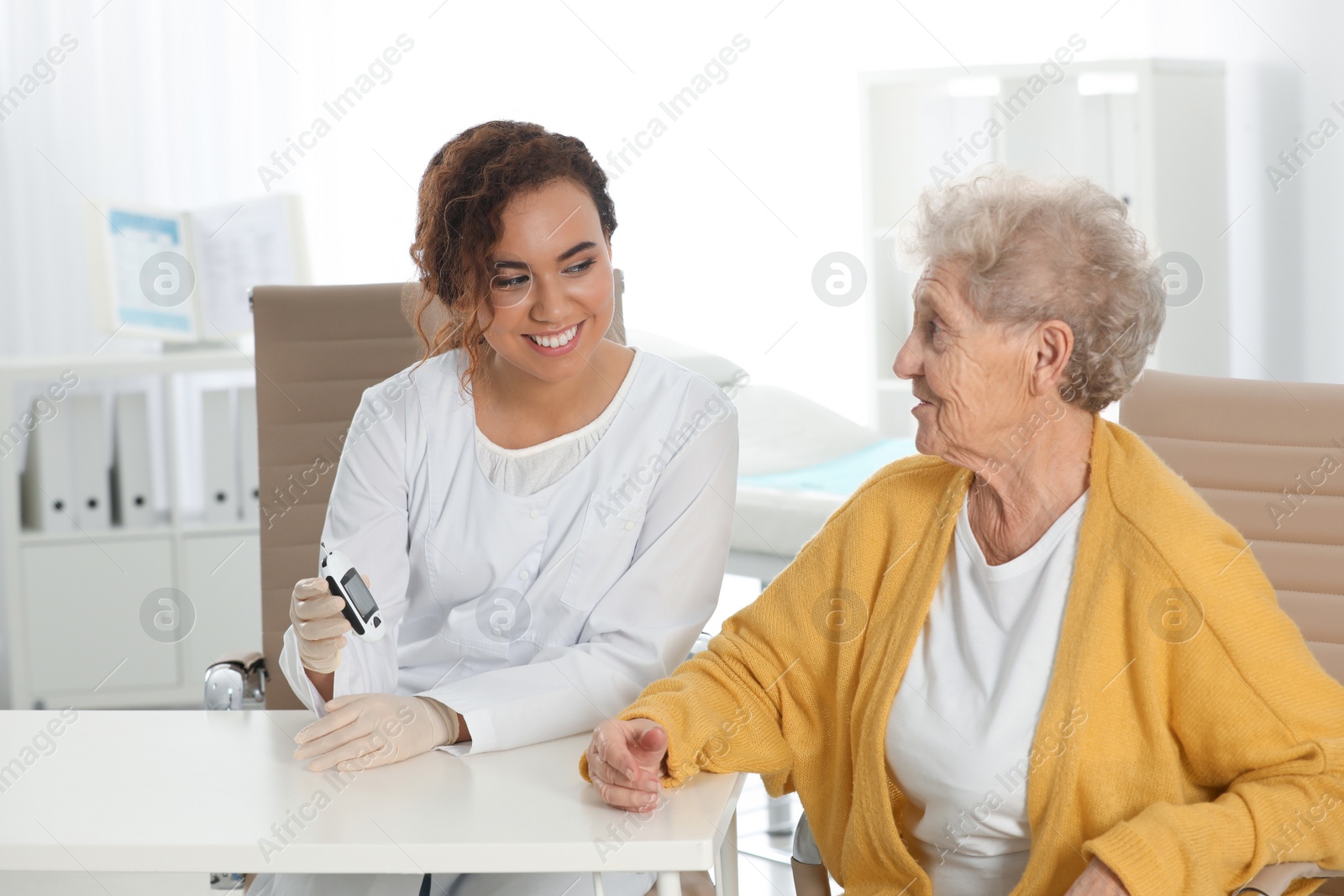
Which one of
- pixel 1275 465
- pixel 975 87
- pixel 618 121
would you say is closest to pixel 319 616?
pixel 1275 465

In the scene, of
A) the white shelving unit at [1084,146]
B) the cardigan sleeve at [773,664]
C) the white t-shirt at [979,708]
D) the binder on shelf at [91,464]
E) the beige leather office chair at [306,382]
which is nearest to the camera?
the white t-shirt at [979,708]

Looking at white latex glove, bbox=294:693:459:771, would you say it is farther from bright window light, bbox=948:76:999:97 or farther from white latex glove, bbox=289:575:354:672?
bright window light, bbox=948:76:999:97

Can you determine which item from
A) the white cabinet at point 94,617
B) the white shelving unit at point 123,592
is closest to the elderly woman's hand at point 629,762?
the white shelving unit at point 123,592

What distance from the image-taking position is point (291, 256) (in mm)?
4012

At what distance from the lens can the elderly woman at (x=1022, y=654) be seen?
1.21m

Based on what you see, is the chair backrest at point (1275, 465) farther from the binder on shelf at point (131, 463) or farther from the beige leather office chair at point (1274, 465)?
the binder on shelf at point (131, 463)

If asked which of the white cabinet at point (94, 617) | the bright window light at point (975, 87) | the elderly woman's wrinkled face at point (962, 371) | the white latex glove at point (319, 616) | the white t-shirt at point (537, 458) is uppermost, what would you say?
the bright window light at point (975, 87)

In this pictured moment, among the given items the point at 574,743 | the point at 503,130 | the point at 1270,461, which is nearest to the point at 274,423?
the point at 503,130

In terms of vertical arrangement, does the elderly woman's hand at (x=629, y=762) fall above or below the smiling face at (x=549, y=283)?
below

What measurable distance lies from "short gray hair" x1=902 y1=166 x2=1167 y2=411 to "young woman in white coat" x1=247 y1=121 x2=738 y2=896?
0.48m

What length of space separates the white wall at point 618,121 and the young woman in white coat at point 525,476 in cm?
256

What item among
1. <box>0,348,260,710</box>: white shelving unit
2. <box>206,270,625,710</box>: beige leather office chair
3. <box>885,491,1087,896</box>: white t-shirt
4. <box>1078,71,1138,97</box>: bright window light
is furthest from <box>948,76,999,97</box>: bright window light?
<box>885,491,1087,896</box>: white t-shirt

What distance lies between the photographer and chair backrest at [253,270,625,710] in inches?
85.4

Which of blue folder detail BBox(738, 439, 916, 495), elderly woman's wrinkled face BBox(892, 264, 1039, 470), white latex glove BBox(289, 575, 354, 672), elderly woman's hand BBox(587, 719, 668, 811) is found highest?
elderly woman's wrinkled face BBox(892, 264, 1039, 470)
